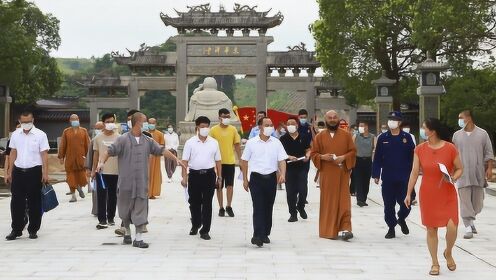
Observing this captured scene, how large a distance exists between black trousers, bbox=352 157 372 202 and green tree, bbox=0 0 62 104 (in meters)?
17.9

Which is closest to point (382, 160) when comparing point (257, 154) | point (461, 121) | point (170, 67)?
point (461, 121)

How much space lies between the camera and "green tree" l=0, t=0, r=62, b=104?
2730cm

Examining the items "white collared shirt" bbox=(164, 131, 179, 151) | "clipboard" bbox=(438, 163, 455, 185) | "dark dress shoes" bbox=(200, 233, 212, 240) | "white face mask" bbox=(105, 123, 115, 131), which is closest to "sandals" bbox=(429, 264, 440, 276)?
"clipboard" bbox=(438, 163, 455, 185)

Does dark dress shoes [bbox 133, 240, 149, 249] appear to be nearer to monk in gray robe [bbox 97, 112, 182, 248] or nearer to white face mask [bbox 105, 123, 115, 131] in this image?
monk in gray robe [bbox 97, 112, 182, 248]

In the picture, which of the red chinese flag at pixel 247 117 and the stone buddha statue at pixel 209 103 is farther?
the red chinese flag at pixel 247 117

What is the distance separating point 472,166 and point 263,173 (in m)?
2.71

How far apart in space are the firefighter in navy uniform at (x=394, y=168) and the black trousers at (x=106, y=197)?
3.38 meters

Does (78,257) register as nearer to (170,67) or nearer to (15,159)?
(15,159)

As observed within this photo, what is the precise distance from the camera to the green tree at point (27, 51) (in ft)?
89.6

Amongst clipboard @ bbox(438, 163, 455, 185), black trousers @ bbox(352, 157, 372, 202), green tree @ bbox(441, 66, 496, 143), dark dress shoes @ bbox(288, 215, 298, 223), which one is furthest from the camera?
green tree @ bbox(441, 66, 496, 143)

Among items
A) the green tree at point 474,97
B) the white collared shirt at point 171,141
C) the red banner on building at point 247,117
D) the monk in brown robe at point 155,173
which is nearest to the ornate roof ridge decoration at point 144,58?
the red banner on building at point 247,117

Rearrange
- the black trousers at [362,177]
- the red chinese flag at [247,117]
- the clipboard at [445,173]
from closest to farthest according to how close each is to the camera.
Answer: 1. the clipboard at [445,173]
2. the black trousers at [362,177]
3. the red chinese flag at [247,117]

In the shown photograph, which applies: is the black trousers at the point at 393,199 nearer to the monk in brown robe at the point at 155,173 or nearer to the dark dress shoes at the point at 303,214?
the dark dress shoes at the point at 303,214

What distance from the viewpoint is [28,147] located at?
→ 867 cm
